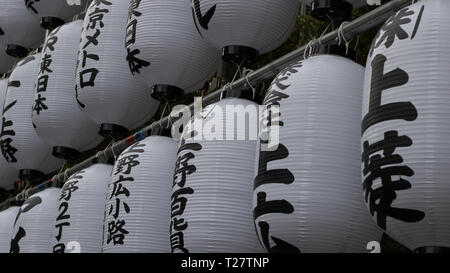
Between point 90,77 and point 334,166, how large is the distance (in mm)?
1794

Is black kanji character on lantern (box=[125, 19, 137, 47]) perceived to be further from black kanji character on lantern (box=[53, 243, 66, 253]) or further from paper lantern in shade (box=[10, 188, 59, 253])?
paper lantern in shade (box=[10, 188, 59, 253])

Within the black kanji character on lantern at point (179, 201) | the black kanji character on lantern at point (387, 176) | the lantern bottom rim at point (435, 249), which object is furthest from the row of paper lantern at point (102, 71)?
the lantern bottom rim at point (435, 249)

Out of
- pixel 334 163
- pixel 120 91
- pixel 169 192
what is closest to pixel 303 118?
pixel 334 163

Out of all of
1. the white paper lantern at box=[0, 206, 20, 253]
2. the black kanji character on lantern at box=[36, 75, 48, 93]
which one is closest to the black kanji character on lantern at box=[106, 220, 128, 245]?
the black kanji character on lantern at box=[36, 75, 48, 93]

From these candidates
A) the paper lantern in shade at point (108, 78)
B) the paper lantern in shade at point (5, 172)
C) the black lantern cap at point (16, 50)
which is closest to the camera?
→ the paper lantern in shade at point (108, 78)

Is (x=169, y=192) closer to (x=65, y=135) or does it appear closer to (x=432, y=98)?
(x=65, y=135)

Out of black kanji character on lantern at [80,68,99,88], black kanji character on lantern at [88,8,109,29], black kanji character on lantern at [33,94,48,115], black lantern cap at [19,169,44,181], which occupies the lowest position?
black lantern cap at [19,169,44,181]

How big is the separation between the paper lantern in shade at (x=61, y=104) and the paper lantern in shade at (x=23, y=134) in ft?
0.98

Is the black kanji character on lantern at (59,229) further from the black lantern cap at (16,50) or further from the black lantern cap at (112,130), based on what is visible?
the black lantern cap at (16,50)

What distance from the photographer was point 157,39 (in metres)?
3.77

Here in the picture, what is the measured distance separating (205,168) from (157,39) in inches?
31.8

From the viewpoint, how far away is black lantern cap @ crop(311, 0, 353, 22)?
3.06 meters

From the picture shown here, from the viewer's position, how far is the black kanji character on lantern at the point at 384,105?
2.38m

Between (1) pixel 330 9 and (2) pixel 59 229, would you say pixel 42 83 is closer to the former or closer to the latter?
(2) pixel 59 229
